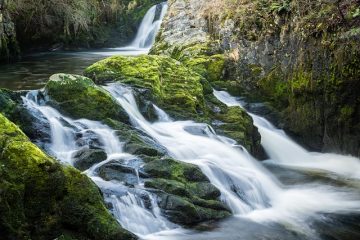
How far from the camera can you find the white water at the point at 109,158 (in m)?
5.75

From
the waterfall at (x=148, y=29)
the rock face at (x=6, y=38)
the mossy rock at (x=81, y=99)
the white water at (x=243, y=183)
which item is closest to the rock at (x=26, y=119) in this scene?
the mossy rock at (x=81, y=99)

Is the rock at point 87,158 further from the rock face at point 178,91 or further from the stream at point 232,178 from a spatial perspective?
the rock face at point 178,91

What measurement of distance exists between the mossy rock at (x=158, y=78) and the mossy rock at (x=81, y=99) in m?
1.37

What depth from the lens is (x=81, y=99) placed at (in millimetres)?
8281

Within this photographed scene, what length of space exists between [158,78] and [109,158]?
3.70 m

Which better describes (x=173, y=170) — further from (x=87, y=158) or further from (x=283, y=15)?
(x=283, y=15)

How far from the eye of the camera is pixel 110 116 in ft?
26.9

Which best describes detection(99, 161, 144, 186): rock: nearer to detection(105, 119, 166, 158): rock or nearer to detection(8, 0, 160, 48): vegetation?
detection(105, 119, 166, 158): rock

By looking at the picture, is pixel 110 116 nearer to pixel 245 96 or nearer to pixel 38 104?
pixel 38 104

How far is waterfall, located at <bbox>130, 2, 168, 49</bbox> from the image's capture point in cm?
2415

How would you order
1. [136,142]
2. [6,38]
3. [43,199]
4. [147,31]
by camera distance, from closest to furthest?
[43,199] → [136,142] → [6,38] → [147,31]

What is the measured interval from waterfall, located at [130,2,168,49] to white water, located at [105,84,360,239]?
15.4 meters

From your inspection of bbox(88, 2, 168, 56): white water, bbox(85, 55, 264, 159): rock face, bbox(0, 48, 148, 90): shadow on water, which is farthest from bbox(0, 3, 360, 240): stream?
bbox(88, 2, 168, 56): white water

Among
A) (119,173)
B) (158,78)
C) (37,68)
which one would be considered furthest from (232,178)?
(37,68)
